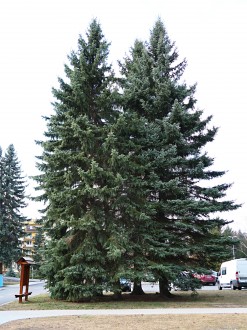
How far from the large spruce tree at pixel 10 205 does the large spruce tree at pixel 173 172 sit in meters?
30.8

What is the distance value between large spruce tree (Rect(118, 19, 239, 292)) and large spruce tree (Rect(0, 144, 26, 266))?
30.8 meters

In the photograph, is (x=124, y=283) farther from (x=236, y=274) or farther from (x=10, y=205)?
(x=10, y=205)

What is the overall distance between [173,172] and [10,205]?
33017 mm

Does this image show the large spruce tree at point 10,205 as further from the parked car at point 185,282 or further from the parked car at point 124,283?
the parked car at point 185,282

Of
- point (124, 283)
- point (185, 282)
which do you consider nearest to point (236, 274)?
point (124, 283)

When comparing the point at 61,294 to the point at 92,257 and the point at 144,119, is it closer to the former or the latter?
the point at 92,257

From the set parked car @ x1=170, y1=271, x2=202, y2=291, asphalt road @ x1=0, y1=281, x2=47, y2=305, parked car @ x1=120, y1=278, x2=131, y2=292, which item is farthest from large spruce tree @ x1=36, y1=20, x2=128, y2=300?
asphalt road @ x1=0, y1=281, x2=47, y2=305

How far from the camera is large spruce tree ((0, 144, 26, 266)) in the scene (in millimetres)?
48125

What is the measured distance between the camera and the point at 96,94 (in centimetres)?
2083

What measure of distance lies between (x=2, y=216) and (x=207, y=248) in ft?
113

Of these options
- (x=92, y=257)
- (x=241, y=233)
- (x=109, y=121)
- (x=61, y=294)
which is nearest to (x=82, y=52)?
(x=109, y=121)

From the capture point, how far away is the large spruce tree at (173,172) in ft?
61.8

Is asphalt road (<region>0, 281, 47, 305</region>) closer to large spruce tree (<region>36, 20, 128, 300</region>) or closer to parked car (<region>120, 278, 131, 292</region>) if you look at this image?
large spruce tree (<region>36, 20, 128, 300</region>)

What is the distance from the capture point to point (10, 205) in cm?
4922
